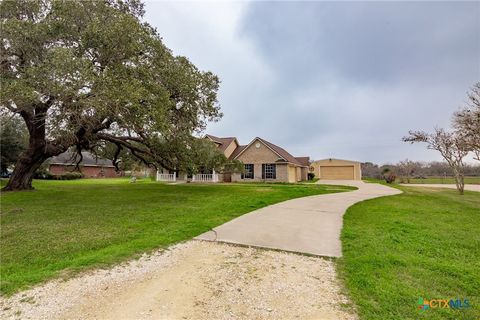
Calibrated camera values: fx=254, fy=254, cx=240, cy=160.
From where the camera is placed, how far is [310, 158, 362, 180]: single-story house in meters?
34.3

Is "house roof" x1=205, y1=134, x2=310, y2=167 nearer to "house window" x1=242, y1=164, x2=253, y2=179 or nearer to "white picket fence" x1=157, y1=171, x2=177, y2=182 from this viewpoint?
"house window" x1=242, y1=164, x2=253, y2=179

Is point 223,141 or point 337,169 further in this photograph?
point 337,169

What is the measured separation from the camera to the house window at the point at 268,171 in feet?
89.4

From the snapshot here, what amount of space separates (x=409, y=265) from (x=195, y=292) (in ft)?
11.4

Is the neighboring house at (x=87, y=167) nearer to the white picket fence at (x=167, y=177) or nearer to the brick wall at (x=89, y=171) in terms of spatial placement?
the brick wall at (x=89, y=171)

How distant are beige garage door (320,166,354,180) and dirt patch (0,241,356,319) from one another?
108ft

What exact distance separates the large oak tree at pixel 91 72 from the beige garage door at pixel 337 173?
27.6m

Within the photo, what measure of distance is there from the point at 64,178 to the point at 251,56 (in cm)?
2809

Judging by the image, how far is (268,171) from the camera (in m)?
27.5

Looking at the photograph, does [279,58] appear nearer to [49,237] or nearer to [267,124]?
[267,124]

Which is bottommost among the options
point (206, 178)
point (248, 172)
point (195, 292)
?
point (195, 292)

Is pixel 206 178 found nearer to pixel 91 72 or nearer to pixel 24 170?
pixel 24 170

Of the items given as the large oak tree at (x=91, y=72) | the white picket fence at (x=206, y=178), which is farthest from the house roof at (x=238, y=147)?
the large oak tree at (x=91, y=72)

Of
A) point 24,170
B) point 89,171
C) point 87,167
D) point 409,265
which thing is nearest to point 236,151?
point 24,170
